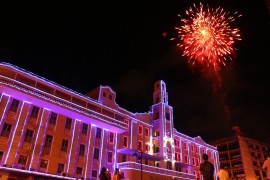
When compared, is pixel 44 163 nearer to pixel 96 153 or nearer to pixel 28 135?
pixel 28 135

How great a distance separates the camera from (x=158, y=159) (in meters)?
38.7

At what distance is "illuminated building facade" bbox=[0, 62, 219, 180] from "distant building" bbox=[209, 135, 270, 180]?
31.8m

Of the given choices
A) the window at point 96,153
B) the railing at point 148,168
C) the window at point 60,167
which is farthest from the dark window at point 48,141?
the railing at point 148,168

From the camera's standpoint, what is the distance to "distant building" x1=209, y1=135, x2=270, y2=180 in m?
64.7

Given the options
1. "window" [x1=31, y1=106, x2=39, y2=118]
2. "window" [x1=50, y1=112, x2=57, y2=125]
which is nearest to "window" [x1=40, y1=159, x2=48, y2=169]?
"window" [x1=50, y1=112, x2=57, y2=125]

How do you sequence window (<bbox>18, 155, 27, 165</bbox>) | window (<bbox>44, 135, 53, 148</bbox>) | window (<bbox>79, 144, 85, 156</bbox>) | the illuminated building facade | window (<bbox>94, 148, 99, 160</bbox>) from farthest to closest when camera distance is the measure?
window (<bbox>94, 148, 99, 160</bbox>) < window (<bbox>79, 144, 85, 156</bbox>) < window (<bbox>44, 135, 53, 148</bbox>) < the illuminated building facade < window (<bbox>18, 155, 27, 165</bbox>)

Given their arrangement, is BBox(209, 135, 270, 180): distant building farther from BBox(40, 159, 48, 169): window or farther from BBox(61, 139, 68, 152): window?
BBox(40, 159, 48, 169): window

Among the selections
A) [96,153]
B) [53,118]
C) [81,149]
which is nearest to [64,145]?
[81,149]

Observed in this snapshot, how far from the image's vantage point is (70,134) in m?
30.2

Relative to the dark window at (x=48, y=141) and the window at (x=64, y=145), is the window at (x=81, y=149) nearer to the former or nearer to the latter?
the window at (x=64, y=145)

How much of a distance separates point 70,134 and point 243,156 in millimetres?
53688

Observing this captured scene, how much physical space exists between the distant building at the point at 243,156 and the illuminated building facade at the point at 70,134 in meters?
31.8

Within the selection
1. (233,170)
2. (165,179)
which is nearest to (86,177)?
(165,179)

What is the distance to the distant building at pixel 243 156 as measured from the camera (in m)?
64.7
